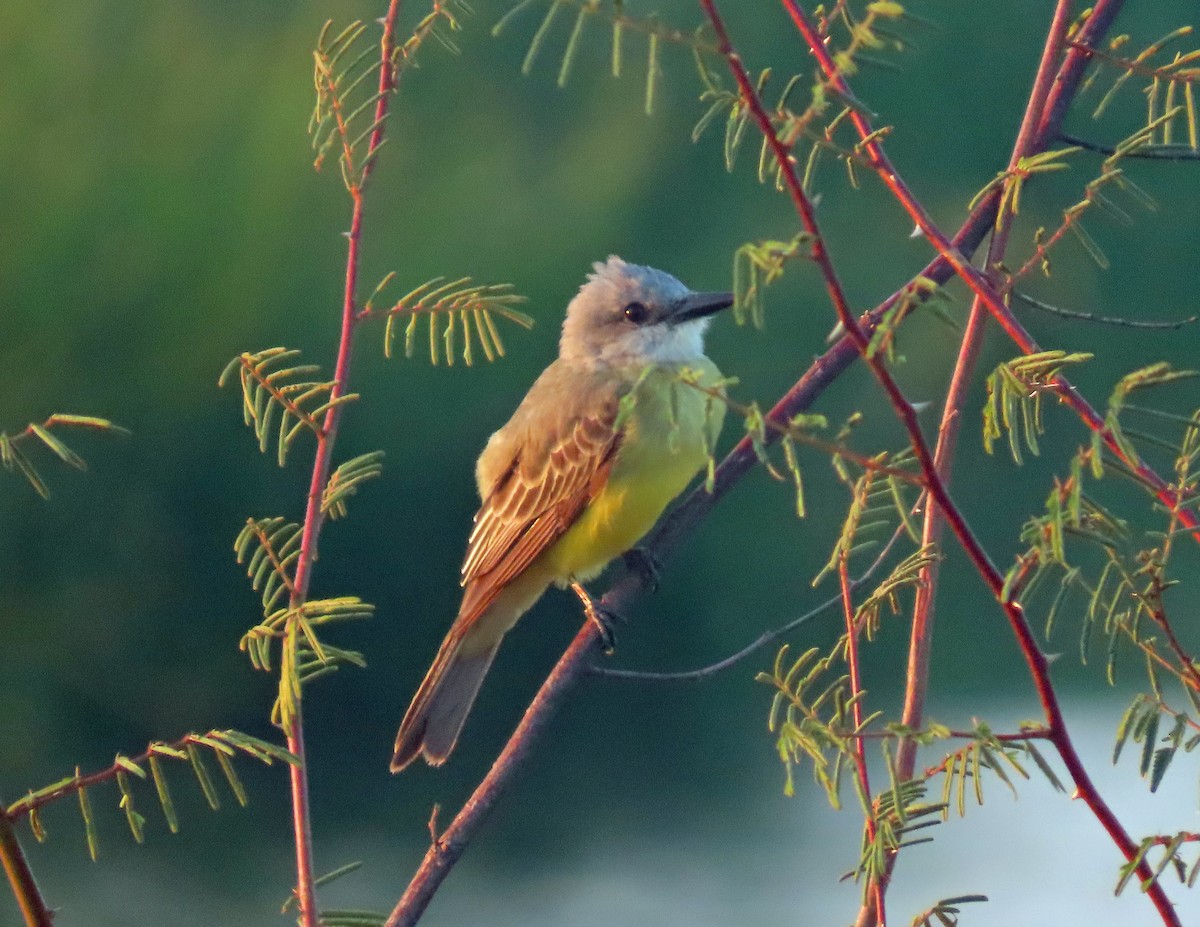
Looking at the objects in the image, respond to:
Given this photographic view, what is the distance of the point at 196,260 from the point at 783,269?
205 centimetres

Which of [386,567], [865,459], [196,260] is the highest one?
[196,260]

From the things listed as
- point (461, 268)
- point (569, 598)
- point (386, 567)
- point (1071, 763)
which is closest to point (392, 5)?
point (1071, 763)

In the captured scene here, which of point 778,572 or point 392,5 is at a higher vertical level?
point 392,5

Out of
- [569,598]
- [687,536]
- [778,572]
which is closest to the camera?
[687,536]

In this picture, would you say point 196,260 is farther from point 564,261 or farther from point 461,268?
point 564,261

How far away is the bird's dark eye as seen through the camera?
179 centimetres

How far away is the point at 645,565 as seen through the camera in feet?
4.88

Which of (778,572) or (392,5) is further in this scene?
(778,572)

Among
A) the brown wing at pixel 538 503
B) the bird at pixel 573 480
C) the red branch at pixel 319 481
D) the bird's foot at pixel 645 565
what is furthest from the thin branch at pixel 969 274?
the brown wing at pixel 538 503

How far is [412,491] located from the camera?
2.23 metres

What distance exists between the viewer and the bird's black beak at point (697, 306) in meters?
1.70

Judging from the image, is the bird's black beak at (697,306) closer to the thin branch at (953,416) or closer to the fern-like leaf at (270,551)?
the thin branch at (953,416)

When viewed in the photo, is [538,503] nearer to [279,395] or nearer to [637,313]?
[637,313]

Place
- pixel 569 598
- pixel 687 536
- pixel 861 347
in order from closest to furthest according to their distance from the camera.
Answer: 1. pixel 861 347
2. pixel 687 536
3. pixel 569 598
